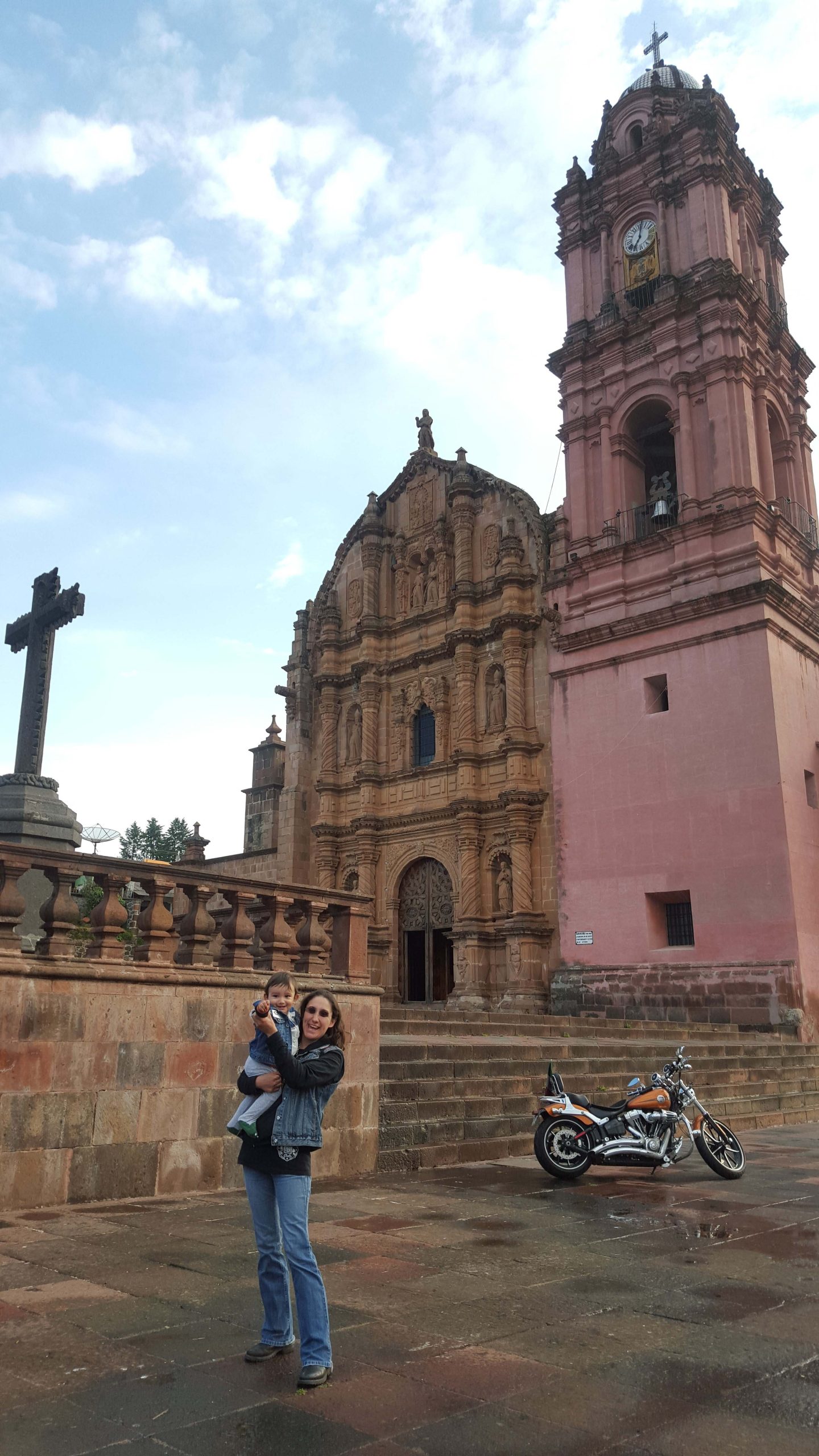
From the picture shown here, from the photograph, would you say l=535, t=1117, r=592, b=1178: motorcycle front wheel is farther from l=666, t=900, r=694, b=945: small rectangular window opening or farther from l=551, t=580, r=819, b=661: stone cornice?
l=551, t=580, r=819, b=661: stone cornice

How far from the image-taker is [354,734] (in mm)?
27156

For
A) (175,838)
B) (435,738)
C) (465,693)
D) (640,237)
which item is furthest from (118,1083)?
(175,838)

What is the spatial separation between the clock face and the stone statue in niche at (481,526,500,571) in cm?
752

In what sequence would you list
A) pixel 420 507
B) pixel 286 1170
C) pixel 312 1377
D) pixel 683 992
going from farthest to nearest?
pixel 420 507 < pixel 683 992 < pixel 286 1170 < pixel 312 1377

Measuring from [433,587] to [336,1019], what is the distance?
22.7m

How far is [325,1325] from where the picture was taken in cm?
379

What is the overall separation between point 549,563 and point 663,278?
7.08 m

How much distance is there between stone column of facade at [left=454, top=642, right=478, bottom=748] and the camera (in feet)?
79.7

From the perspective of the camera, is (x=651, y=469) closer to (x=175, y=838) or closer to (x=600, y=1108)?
(x=600, y=1108)

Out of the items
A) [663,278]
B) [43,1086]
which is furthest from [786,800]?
[43,1086]

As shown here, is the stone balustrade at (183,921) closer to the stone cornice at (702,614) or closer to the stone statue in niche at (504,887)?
the stone statue in niche at (504,887)

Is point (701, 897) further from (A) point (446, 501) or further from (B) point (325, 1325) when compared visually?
(B) point (325, 1325)

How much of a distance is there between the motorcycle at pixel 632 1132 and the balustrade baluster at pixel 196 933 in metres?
3.18

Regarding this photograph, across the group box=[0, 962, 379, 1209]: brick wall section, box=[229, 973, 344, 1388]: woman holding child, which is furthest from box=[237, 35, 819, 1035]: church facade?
box=[229, 973, 344, 1388]: woman holding child
